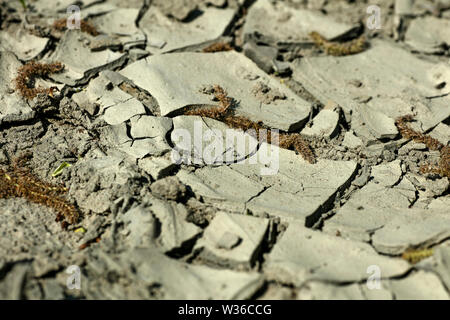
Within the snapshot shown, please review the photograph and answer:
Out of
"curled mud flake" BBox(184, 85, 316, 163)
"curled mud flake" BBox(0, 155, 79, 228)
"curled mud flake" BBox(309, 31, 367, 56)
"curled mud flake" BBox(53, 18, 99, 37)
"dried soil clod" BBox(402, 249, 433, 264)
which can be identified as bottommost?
"curled mud flake" BBox(0, 155, 79, 228)

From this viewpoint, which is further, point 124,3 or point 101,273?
point 124,3

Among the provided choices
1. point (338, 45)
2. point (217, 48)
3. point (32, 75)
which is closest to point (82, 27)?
point (32, 75)

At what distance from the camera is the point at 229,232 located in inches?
166

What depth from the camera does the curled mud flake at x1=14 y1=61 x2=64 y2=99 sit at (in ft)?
18.7

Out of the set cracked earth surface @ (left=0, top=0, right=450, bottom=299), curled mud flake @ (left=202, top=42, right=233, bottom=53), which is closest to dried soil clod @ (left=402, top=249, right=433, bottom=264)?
cracked earth surface @ (left=0, top=0, right=450, bottom=299)

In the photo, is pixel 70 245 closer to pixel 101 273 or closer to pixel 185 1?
pixel 101 273

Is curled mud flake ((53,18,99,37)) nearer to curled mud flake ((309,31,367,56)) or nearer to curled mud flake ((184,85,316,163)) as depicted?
curled mud flake ((184,85,316,163))

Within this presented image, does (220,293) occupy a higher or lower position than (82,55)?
lower

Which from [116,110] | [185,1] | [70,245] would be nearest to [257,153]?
[116,110]

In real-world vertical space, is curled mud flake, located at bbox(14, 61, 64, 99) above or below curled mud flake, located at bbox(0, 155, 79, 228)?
above

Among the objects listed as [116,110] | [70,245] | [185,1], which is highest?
[185,1]

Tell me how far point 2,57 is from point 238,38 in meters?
3.27

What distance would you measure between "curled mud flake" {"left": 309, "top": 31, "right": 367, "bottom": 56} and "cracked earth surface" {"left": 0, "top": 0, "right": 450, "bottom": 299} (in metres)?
0.04

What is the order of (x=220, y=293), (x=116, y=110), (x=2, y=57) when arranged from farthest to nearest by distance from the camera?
1. (x=2, y=57)
2. (x=116, y=110)
3. (x=220, y=293)
